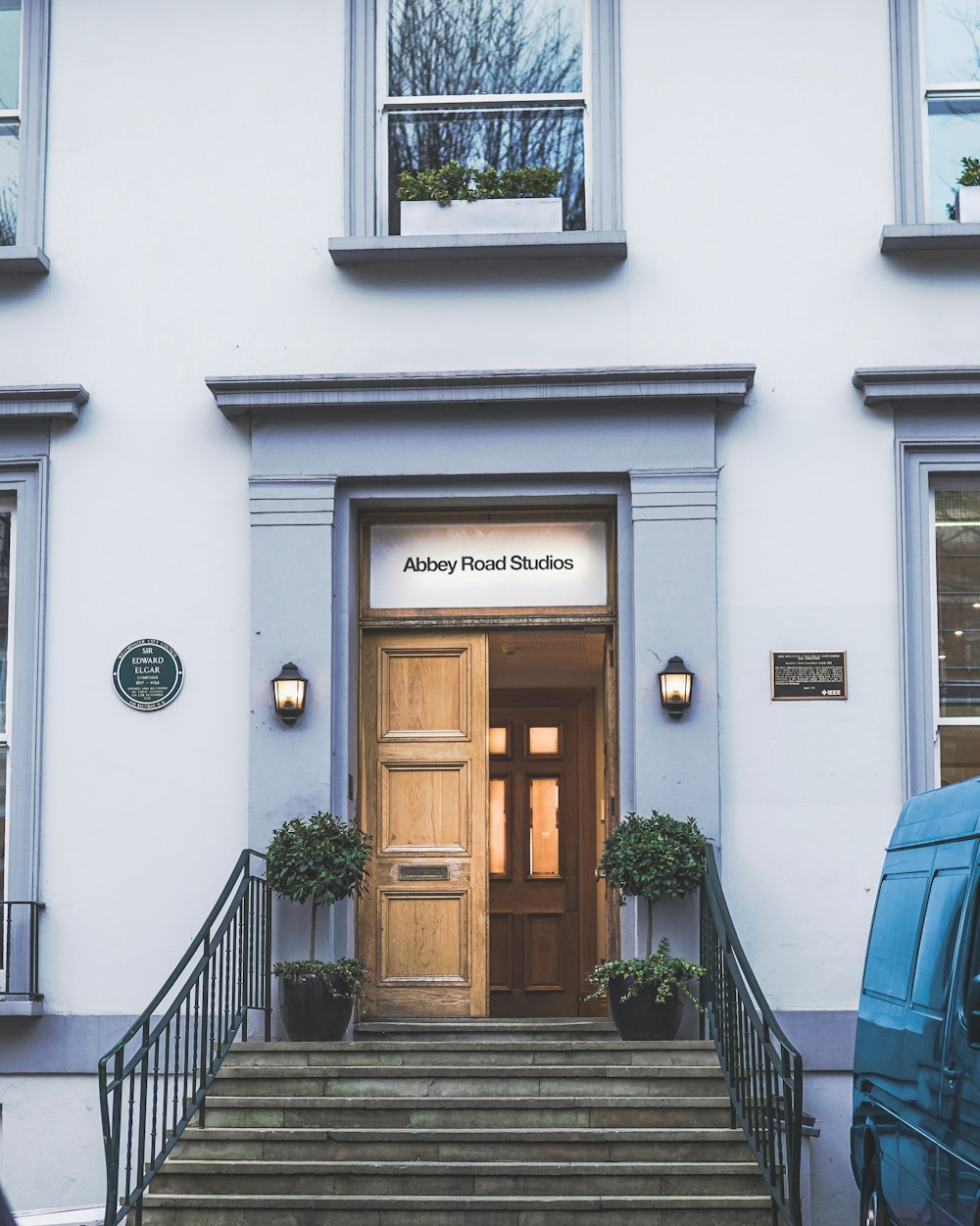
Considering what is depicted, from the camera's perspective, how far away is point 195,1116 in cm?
865

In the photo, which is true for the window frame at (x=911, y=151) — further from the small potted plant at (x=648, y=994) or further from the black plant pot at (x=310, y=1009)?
the black plant pot at (x=310, y=1009)

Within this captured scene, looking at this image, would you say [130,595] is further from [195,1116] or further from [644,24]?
[644,24]

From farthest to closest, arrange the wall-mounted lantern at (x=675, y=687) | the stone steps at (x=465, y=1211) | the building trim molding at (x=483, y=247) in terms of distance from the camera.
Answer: the building trim molding at (x=483, y=247)
the wall-mounted lantern at (x=675, y=687)
the stone steps at (x=465, y=1211)

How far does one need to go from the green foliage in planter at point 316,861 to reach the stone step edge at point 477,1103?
3.97 ft

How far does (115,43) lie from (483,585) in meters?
4.09

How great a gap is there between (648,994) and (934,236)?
4673 millimetres

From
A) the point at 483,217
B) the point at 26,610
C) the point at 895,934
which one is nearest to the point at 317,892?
the point at 26,610

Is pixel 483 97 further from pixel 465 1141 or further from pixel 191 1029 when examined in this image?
pixel 465 1141

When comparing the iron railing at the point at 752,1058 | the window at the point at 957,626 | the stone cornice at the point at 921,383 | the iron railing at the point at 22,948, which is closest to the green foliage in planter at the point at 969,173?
the stone cornice at the point at 921,383

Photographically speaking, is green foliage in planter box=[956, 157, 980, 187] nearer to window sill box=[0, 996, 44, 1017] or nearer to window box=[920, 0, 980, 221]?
window box=[920, 0, 980, 221]

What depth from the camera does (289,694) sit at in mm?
9945

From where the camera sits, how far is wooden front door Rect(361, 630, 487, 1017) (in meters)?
10.4

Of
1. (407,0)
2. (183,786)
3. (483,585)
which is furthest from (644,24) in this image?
(183,786)

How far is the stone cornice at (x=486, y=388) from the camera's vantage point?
10086 mm
